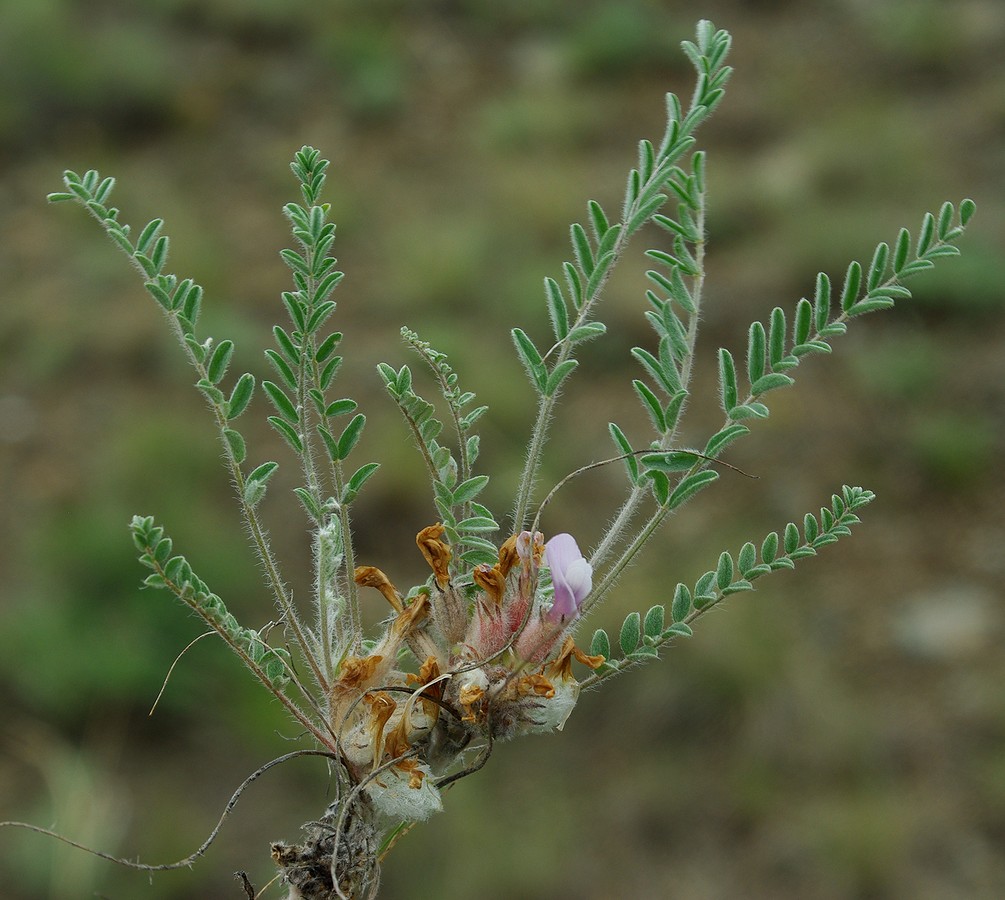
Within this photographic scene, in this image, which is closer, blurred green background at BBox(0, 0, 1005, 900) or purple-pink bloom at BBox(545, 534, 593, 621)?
purple-pink bloom at BBox(545, 534, 593, 621)

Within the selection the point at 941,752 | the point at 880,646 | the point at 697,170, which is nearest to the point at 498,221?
the point at 880,646

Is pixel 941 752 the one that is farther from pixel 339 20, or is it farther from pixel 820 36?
pixel 339 20

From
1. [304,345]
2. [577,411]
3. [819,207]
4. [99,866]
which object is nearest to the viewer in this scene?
[304,345]

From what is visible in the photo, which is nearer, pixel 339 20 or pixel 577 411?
pixel 577 411

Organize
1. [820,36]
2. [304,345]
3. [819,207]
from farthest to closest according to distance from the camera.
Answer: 1. [820,36]
2. [819,207]
3. [304,345]

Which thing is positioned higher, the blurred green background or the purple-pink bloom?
the purple-pink bloom
